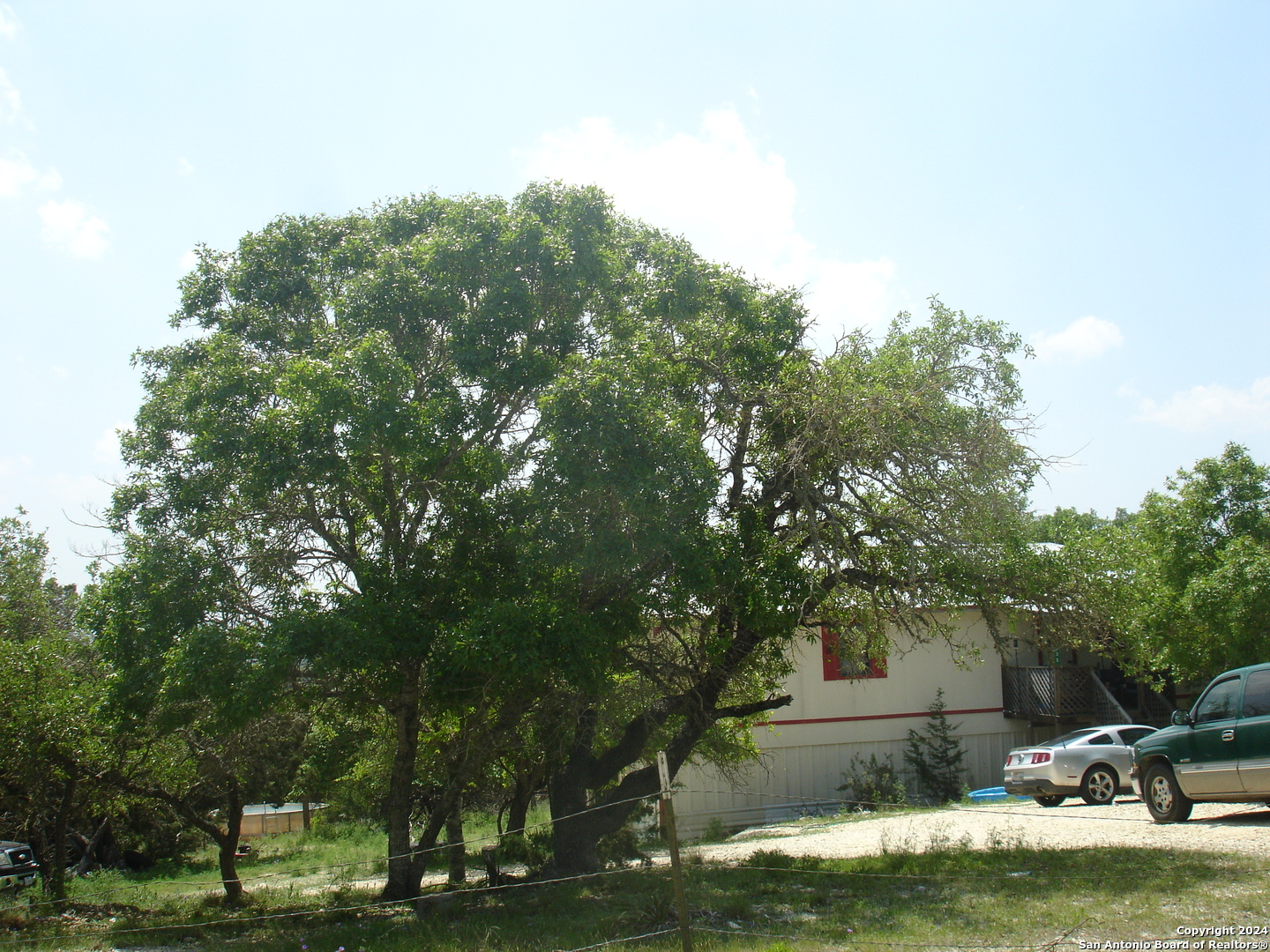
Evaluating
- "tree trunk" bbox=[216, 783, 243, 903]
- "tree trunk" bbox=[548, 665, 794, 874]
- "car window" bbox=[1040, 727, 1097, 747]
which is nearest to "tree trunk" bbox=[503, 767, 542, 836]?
"tree trunk" bbox=[548, 665, 794, 874]

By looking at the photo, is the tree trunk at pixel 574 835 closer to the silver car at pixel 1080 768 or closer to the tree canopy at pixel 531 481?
the tree canopy at pixel 531 481

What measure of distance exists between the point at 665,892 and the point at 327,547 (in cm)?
639

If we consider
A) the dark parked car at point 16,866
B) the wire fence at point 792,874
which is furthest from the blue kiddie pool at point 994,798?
the dark parked car at point 16,866

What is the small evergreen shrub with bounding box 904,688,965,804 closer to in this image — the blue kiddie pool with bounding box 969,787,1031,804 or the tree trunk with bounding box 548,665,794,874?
the blue kiddie pool with bounding box 969,787,1031,804

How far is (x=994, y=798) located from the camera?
853 inches

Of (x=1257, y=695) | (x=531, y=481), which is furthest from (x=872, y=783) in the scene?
(x=531, y=481)

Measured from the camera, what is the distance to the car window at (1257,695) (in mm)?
10766

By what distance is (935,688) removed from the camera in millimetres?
25469

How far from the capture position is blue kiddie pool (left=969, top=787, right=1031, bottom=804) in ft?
68.0

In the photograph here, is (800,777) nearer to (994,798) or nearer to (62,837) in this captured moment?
(994,798)

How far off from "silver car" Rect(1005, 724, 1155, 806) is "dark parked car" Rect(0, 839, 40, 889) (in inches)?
760

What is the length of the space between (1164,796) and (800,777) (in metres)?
12.9

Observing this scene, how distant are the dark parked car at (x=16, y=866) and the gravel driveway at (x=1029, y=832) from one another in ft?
42.2

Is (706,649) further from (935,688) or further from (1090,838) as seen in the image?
(935,688)
